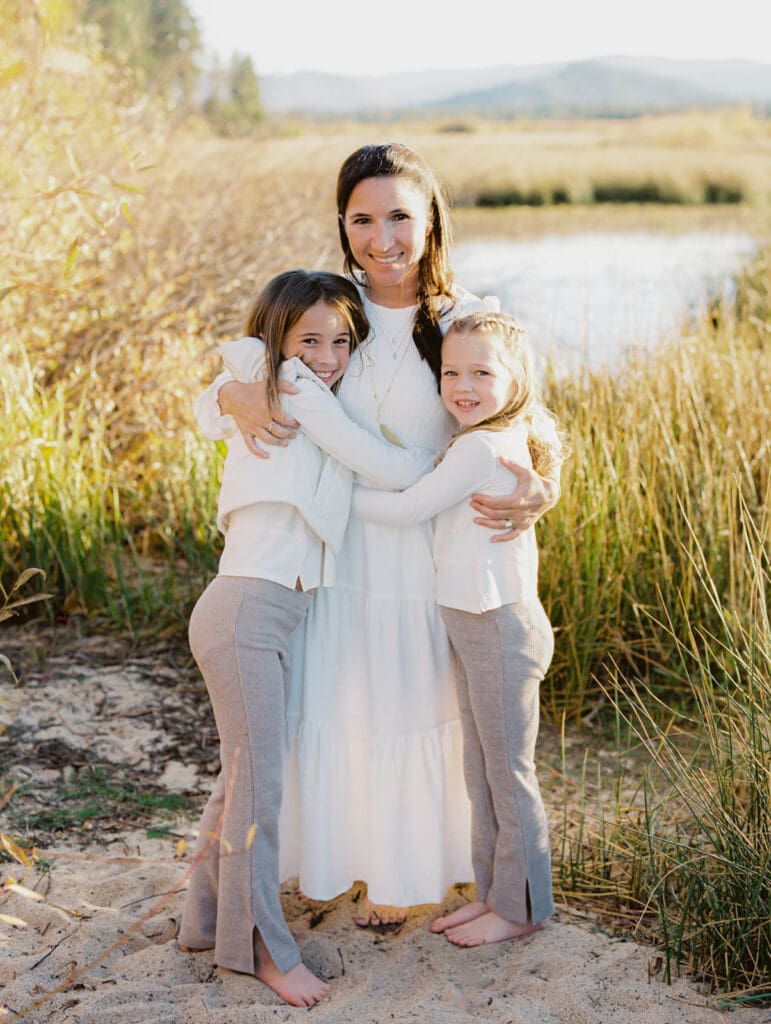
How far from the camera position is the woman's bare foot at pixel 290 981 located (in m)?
2.37

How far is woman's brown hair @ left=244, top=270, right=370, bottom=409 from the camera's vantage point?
2391mm

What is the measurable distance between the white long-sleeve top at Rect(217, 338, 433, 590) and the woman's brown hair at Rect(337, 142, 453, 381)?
0.98 ft

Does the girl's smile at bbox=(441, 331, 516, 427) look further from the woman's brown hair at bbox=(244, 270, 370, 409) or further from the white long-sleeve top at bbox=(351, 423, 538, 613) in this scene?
the woman's brown hair at bbox=(244, 270, 370, 409)

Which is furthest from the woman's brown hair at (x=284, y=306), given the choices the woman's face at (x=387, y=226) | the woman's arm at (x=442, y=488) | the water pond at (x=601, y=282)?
the water pond at (x=601, y=282)

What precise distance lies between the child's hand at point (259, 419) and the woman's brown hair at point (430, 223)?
40cm

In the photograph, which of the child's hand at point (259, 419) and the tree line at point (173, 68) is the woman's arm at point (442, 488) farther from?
the tree line at point (173, 68)

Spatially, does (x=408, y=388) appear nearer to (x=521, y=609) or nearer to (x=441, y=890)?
(x=521, y=609)

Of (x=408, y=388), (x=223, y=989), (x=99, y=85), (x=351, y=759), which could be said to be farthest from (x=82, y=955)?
(x=99, y=85)

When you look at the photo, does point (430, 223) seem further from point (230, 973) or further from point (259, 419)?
point (230, 973)

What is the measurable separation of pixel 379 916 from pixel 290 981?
380 millimetres

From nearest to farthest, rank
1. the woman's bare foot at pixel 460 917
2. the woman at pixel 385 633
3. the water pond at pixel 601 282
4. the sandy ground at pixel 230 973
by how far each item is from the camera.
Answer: the sandy ground at pixel 230 973 → the woman at pixel 385 633 → the woman's bare foot at pixel 460 917 → the water pond at pixel 601 282

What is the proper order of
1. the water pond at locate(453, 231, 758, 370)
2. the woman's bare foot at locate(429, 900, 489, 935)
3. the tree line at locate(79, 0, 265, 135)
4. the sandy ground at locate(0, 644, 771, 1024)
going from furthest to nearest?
the tree line at locate(79, 0, 265, 135)
the water pond at locate(453, 231, 758, 370)
the woman's bare foot at locate(429, 900, 489, 935)
the sandy ground at locate(0, 644, 771, 1024)

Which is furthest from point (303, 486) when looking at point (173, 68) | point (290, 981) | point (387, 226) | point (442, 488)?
point (173, 68)

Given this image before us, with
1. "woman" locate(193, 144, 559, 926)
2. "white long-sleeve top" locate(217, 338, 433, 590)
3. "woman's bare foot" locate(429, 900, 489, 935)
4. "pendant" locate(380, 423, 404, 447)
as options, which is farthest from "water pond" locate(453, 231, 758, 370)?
"woman's bare foot" locate(429, 900, 489, 935)
